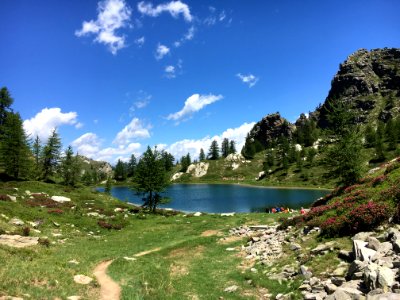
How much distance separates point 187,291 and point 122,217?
31.8 metres

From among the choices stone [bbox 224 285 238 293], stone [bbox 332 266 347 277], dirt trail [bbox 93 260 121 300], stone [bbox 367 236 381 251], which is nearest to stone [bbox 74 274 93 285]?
dirt trail [bbox 93 260 121 300]

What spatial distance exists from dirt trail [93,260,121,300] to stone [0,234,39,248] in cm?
710

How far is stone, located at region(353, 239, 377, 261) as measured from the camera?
15.1 metres

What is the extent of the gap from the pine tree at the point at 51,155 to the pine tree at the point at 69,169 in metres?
2.23

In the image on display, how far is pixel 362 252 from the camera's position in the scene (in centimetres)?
1548

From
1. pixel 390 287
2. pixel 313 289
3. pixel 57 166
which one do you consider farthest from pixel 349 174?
pixel 57 166

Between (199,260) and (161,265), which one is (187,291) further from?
(199,260)

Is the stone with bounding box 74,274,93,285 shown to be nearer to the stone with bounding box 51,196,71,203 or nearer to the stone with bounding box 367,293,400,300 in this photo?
the stone with bounding box 367,293,400,300

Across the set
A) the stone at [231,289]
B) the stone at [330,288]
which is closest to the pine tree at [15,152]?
the stone at [231,289]

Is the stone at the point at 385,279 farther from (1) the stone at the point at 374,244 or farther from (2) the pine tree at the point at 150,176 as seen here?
(2) the pine tree at the point at 150,176

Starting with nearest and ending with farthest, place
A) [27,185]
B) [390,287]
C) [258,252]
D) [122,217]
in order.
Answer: [390,287], [258,252], [122,217], [27,185]

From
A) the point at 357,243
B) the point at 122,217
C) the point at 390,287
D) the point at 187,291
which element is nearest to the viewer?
the point at 390,287

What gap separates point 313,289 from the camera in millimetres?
15078

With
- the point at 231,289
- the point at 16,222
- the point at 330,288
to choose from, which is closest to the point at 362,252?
the point at 330,288
